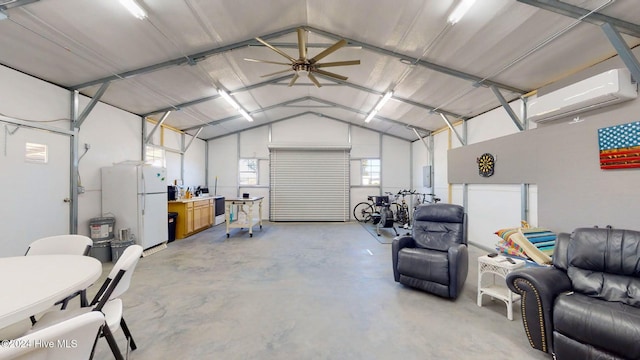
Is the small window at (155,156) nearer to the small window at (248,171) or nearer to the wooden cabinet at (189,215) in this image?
the wooden cabinet at (189,215)

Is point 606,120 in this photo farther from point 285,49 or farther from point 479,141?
point 285,49

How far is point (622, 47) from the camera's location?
93.3 inches

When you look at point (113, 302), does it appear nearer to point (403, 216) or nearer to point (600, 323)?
point (600, 323)

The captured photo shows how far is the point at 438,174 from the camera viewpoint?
699 cm

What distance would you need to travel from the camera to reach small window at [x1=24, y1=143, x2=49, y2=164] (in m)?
3.35

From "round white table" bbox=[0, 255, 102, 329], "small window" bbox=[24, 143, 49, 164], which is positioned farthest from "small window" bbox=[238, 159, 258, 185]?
"round white table" bbox=[0, 255, 102, 329]

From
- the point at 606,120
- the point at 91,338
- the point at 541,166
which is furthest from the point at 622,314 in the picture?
the point at 91,338

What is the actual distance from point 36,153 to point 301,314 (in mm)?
4290

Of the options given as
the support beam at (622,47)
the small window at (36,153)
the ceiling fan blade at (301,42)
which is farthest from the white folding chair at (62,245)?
the support beam at (622,47)

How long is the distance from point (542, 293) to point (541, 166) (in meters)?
2.48

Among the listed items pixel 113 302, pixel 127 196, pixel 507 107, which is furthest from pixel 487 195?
pixel 127 196

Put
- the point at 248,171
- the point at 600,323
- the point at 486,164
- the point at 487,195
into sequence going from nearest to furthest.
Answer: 1. the point at 600,323
2. the point at 486,164
3. the point at 487,195
4. the point at 248,171

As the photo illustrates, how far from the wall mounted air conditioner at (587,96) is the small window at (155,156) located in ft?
24.7

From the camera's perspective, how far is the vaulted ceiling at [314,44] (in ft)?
8.60
